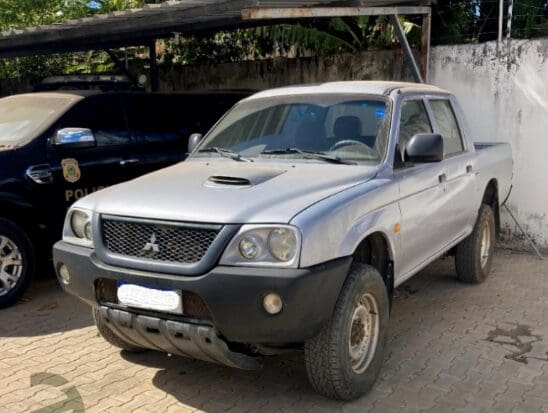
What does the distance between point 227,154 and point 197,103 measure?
2977 millimetres

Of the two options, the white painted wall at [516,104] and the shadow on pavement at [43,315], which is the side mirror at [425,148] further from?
the white painted wall at [516,104]

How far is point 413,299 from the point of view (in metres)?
5.61

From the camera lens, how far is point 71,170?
5.73 m

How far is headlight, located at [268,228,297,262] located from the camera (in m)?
3.11

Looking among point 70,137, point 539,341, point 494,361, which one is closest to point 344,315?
point 494,361

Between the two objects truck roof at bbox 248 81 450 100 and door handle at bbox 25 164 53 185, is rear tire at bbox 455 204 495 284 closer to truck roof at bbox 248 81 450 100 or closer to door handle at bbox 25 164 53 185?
truck roof at bbox 248 81 450 100

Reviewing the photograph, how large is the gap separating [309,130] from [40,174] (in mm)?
2599

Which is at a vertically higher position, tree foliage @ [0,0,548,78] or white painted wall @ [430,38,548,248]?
tree foliage @ [0,0,548,78]

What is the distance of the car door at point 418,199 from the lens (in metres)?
4.18

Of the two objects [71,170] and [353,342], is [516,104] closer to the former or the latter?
[353,342]

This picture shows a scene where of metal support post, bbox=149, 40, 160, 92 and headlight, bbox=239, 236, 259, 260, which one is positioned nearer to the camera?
headlight, bbox=239, 236, 259, 260

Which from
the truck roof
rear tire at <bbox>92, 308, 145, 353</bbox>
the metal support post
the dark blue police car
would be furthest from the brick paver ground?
the metal support post

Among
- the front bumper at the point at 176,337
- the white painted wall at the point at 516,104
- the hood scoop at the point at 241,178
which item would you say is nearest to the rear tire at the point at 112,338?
the front bumper at the point at 176,337

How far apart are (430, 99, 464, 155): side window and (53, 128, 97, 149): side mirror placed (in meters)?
3.09
